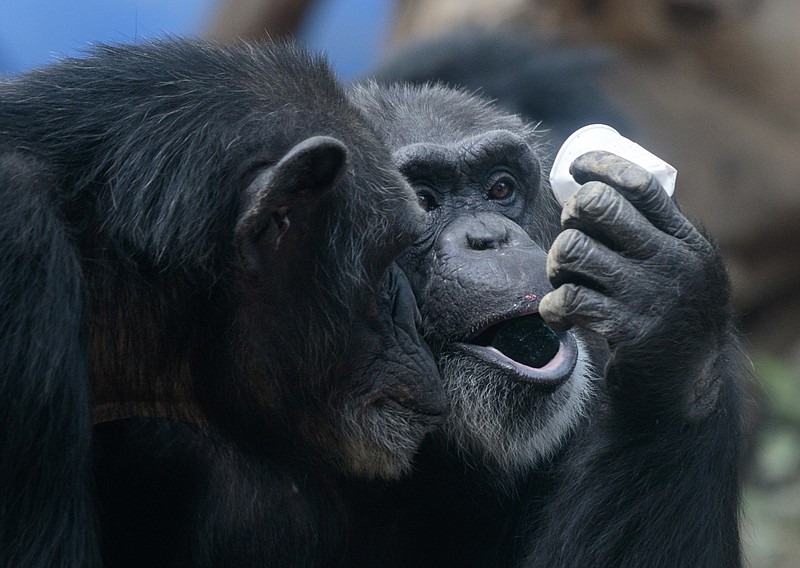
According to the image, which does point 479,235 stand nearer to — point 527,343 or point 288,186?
point 527,343

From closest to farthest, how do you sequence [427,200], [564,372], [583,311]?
[583,311] → [564,372] → [427,200]

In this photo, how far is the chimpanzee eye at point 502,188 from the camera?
3447mm

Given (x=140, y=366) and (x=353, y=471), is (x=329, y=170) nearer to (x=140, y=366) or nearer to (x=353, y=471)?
(x=140, y=366)

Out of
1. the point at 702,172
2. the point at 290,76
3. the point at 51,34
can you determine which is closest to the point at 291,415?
the point at 290,76

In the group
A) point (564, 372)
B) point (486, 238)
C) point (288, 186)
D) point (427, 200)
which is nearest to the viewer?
point (288, 186)

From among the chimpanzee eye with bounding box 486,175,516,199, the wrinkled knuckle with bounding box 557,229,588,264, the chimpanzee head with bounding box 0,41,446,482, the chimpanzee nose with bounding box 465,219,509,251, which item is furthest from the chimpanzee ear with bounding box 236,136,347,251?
the chimpanzee eye with bounding box 486,175,516,199

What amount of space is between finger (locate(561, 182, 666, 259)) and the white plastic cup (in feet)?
0.61

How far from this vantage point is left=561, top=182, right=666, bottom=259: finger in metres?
2.72

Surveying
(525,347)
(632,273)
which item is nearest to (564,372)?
(525,347)

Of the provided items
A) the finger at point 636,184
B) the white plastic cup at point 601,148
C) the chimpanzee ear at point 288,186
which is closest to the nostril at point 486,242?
the white plastic cup at point 601,148

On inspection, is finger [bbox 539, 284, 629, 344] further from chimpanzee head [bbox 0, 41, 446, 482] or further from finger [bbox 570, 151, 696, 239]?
chimpanzee head [bbox 0, 41, 446, 482]

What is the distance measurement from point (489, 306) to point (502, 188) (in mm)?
592

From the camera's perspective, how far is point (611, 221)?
2727 mm

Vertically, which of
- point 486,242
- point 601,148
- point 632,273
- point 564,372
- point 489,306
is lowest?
point 564,372
